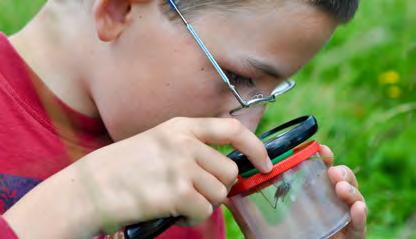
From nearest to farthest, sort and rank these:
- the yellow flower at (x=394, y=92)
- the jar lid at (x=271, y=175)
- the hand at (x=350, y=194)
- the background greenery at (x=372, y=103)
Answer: the jar lid at (x=271, y=175) → the hand at (x=350, y=194) → the background greenery at (x=372, y=103) → the yellow flower at (x=394, y=92)

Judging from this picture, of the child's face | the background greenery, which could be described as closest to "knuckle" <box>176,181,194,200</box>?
the child's face

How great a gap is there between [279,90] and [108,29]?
37 cm

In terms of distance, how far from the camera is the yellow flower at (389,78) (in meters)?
3.22

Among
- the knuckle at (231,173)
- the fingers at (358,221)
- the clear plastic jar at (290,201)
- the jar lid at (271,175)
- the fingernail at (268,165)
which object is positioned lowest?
the fingers at (358,221)

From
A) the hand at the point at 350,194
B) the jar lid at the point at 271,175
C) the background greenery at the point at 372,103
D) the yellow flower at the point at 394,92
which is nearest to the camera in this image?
the jar lid at the point at 271,175

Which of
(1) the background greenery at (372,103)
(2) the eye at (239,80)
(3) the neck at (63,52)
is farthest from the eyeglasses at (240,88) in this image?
(1) the background greenery at (372,103)

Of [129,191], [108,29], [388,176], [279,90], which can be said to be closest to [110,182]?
[129,191]

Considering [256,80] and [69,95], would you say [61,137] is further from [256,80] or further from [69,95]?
[256,80]

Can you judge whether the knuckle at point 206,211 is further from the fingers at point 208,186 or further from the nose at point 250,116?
the nose at point 250,116

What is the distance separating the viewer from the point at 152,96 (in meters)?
1.64

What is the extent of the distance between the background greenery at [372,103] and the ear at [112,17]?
30 cm

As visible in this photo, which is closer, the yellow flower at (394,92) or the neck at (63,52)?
the neck at (63,52)

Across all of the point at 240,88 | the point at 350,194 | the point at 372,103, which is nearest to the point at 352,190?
the point at 350,194

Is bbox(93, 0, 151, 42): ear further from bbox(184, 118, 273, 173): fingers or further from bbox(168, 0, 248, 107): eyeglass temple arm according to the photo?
bbox(184, 118, 273, 173): fingers
